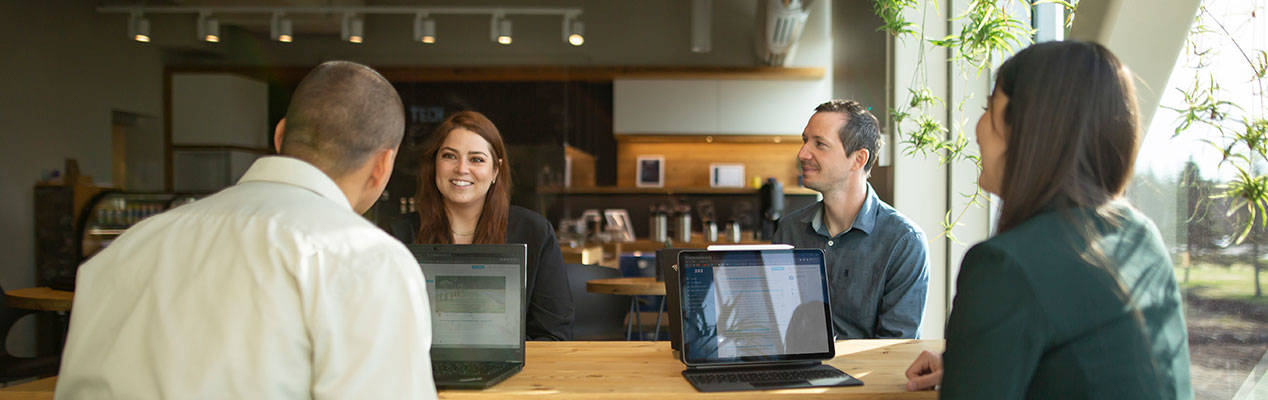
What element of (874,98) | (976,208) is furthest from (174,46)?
(976,208)

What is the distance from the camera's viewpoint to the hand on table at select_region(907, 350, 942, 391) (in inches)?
60.9

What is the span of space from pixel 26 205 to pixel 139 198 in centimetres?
75

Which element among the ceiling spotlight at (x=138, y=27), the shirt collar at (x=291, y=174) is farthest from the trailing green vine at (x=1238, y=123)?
the ceiling spotlight at (x=138, y=27)

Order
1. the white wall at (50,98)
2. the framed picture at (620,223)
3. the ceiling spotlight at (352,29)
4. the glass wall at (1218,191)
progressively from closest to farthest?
the glass wall at (1218,191), the white wall at (50,98), the ceiling spotlight at (352,29), the framed picture at (620,223)

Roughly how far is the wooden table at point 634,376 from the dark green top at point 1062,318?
1.32 ft

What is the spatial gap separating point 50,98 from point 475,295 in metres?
6.27

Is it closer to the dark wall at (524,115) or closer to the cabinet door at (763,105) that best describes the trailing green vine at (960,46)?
the dark wall at (524,115)

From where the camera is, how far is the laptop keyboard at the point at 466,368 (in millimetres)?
1648

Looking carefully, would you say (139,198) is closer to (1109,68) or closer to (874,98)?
(874,98)

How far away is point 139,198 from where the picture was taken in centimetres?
646

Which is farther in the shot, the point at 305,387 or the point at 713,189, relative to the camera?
the point at 713,189

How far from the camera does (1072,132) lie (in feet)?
3.88

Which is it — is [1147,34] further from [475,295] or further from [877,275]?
[475,295]

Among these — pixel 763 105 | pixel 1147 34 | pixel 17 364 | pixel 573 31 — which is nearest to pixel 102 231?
pixel 17 364
